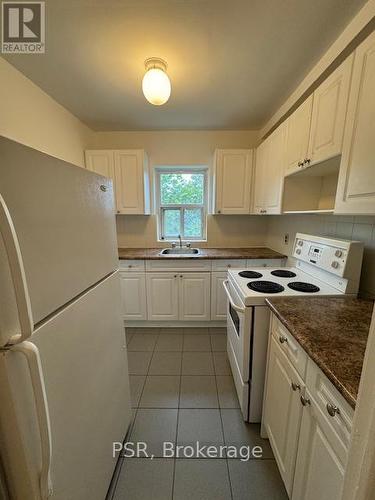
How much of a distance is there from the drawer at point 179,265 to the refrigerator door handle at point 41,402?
1919 mm

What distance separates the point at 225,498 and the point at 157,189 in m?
2.99

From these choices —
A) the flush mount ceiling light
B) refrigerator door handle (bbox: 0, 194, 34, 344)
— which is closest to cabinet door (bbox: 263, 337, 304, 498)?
refrigerator door handle (bbox: 0, 194, 34, 344)

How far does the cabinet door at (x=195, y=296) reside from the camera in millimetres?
2482

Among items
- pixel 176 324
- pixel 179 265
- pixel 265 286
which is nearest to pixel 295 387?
pixel 265 286

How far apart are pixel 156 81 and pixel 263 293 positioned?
5.24ft

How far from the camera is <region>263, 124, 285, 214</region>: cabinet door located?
189 centimetres

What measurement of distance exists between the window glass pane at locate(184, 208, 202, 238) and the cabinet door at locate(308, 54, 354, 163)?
181cm

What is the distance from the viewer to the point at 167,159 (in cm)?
285

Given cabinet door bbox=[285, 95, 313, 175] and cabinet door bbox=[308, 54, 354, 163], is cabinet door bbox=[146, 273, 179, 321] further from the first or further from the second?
cabinet door bbox=[308, 54, 354, 163]

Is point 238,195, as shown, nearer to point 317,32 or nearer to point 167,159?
point 167,159

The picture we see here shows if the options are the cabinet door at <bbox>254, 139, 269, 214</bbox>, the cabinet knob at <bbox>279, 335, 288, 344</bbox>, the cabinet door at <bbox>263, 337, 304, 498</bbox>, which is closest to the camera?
the cabinet door at <bbox>263, 337, 304, 498</bbox>

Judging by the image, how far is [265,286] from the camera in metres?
1.44

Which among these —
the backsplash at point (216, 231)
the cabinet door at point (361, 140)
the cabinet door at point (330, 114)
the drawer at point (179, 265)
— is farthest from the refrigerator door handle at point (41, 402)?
the backsplash at point (216, 231)

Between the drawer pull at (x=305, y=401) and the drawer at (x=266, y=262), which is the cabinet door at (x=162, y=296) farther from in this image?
the drawer pull at (x=305, y=401)
